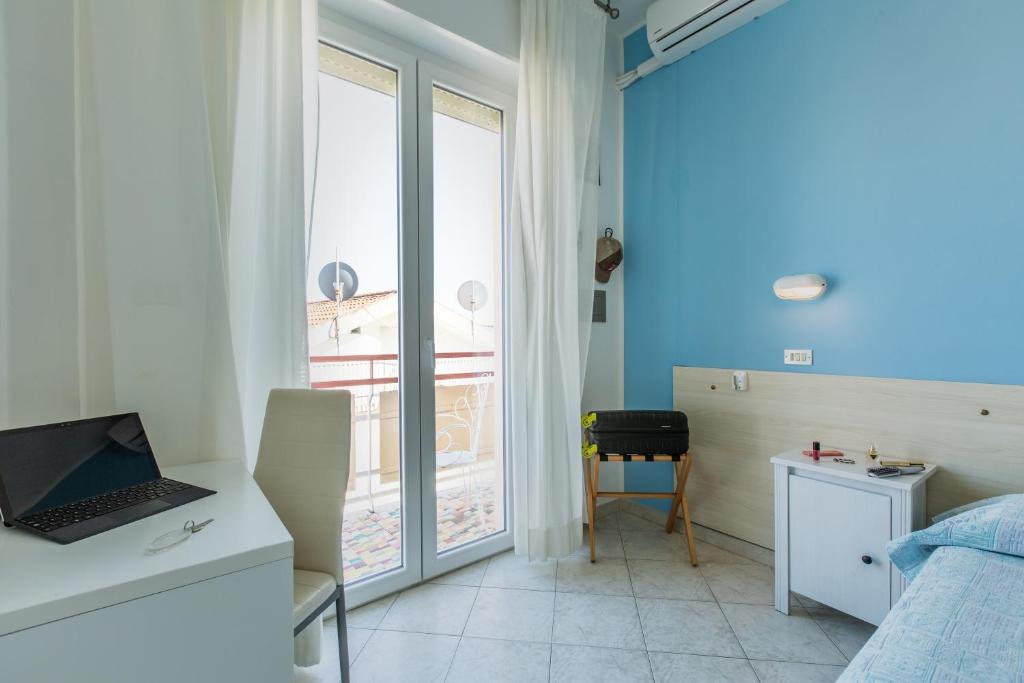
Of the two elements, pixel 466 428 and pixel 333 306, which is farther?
pixel 466 428

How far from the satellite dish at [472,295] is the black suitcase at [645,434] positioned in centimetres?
93

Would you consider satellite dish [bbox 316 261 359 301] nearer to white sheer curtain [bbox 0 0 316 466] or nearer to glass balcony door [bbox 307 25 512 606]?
glass balcony door [bbox 307 25 512 606]

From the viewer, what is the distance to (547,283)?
2.34m

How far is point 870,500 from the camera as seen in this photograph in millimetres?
1654

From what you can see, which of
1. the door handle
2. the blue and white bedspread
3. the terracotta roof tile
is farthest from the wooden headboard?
the terracotta roof tile

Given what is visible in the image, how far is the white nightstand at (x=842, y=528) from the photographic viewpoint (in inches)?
63.2

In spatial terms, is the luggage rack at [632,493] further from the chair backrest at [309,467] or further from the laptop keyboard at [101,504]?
the laptop keyboard at [101,504]

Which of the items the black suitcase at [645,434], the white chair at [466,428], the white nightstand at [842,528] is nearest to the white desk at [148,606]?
the white chair at [466,428]

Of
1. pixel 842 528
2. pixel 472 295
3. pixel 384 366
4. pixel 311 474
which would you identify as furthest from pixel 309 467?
pixel 842 528

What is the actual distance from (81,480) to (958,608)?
2016 millimetres

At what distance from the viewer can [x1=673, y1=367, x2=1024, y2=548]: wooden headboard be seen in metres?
1.65

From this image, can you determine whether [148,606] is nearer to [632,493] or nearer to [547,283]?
[547,283]

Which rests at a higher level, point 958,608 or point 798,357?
point 798,357

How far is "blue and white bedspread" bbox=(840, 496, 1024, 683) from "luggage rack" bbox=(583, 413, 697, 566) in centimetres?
98
